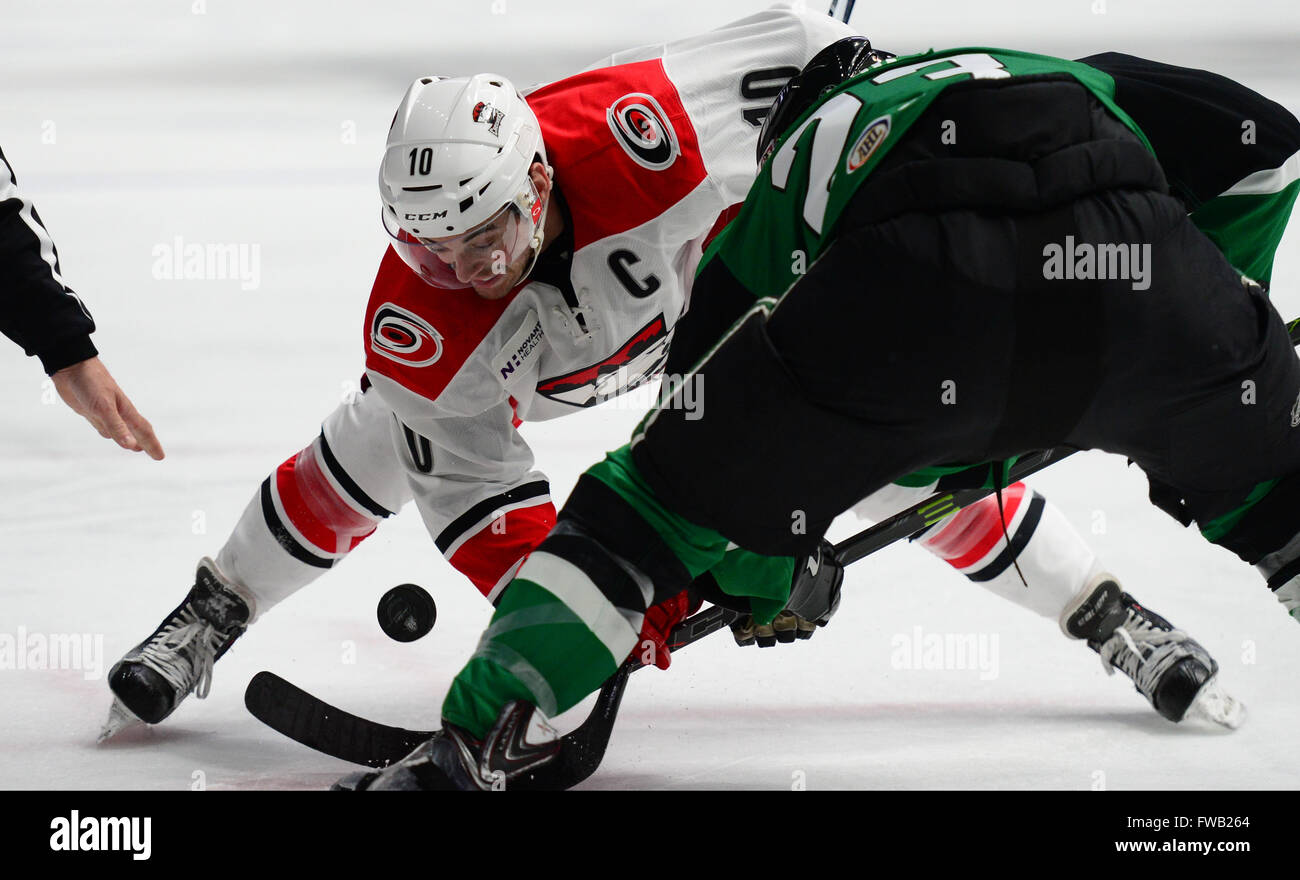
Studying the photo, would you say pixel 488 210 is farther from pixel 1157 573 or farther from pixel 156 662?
pixel 1157 573

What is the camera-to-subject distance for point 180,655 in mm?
2109

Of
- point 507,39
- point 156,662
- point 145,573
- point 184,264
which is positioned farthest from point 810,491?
point 507,39

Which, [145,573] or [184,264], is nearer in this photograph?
[145,573]

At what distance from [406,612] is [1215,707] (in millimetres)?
1149

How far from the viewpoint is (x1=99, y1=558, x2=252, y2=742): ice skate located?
2.02 m

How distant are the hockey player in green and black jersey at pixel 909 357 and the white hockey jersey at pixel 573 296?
63cm

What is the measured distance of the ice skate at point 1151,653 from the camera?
1950 millimetres

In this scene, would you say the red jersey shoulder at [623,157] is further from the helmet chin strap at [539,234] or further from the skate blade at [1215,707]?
the skate blade at [1215,707]

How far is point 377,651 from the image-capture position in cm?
237

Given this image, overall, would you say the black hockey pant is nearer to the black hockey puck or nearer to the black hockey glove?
the black hockey glove

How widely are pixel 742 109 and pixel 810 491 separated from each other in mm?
973

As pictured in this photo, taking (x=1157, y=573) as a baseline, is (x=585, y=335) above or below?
above

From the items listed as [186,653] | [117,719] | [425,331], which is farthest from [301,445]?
[425,331]
